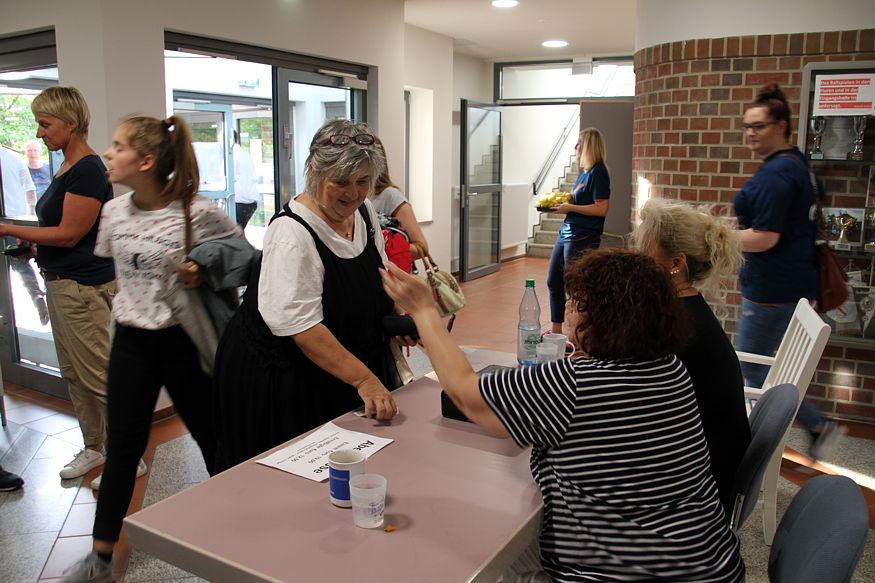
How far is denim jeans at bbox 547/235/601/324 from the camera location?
16.6 ft

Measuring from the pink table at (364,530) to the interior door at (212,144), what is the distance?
3775mm

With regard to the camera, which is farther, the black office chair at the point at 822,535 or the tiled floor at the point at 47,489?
the tiled floor at the point at 47,489

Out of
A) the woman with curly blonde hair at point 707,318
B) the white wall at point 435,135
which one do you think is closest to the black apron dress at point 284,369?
the woman with curly blonde hair at point 707,318

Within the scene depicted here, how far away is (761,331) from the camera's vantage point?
122 inches

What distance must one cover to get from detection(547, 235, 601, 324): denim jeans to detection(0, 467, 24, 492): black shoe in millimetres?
3366

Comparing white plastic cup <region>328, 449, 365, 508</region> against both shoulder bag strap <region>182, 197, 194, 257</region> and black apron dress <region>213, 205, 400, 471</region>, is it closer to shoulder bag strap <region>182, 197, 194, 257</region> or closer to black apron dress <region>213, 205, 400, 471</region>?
black apron dress <region>213, 205, 400, 471</region>

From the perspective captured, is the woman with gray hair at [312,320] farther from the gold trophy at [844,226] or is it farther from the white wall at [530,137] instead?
the white wall at [530,137]

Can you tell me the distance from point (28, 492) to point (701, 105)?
400cm

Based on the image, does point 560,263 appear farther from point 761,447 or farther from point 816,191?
point 761,447

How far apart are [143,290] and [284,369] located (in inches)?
23.9

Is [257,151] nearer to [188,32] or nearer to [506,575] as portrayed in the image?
[188,32]

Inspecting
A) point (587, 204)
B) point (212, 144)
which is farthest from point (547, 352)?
point (212, 144)

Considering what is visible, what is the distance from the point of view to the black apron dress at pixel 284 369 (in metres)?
1.93

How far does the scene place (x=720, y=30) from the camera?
4105mm
